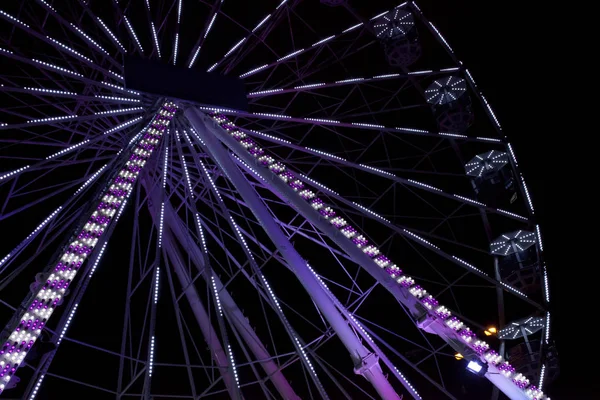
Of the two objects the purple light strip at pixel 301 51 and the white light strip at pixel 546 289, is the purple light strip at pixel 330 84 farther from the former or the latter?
the white light strip at pixel 546 289

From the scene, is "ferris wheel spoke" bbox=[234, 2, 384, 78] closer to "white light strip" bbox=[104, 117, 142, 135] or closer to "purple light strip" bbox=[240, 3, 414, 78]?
"purple light strip" bbox=[240, 3, 414, 78]

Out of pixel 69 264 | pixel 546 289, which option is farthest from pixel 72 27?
pixel 546 289

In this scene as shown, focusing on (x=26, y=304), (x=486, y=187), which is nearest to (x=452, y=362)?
(x=486, y=187)

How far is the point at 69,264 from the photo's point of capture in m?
7.77

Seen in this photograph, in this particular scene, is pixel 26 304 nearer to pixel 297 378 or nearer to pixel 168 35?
pixel 168 35

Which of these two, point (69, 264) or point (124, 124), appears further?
point (124, 124)

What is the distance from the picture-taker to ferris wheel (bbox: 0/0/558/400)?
30.2 feet

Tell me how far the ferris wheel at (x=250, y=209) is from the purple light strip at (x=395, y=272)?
0.04 metres

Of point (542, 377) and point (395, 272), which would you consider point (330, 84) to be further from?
point (542, 377)

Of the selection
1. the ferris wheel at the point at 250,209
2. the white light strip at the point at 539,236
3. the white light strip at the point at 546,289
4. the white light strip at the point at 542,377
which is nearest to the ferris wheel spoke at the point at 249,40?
the ferris wheel at the point at 250,209

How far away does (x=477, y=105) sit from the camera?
1430 cm

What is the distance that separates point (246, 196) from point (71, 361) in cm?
951

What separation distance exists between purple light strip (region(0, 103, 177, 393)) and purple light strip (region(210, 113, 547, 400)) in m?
1.79

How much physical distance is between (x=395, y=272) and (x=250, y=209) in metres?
2.57
